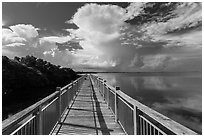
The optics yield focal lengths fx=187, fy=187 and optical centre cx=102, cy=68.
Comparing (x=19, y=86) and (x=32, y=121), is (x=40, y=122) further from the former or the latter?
(x=19, y=86)

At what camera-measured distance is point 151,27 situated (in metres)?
12.3

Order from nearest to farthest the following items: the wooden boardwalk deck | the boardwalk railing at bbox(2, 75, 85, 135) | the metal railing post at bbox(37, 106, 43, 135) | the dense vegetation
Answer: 1. the boardwalk railing at bbox(2, 75, 85, 135)
2. the metal railing post at bbox(37, 106, 43, 135)
3. the wooden boardwalk deck
4. the dense vegetation

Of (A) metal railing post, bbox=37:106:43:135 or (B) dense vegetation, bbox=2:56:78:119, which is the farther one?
(B) dense vegetation, bbox=2:56:78:119

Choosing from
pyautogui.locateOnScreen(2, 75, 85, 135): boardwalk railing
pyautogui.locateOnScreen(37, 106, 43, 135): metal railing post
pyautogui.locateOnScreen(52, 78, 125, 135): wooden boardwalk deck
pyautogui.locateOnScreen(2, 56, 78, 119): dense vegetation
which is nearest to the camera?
pyautogui.locateOnScreen(2, 75, 85, 135): boardwalk railing

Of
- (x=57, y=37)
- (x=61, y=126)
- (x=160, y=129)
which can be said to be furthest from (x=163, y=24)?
(x=160, y=129)

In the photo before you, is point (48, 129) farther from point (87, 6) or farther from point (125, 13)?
point (125, 13)

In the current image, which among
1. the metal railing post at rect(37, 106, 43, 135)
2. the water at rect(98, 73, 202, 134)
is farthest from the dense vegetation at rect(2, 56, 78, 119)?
the metal railing post at rect(37, 106, 43, 135)

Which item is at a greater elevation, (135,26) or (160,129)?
(135,26)

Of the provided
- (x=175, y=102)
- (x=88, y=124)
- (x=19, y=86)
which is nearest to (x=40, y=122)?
(x=88, y=124)

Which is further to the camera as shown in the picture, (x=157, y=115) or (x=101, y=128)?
(x=101, y=128)

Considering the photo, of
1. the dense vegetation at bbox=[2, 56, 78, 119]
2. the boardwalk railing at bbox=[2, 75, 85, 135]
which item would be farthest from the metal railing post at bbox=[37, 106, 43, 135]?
the dense vegetation at bbox=[2, 56, 78, 119]

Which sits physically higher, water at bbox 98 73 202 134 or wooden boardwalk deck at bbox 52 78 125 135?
wooden boardwalk deck at bbox 52 78 125 135

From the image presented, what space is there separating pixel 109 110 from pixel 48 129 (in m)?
3.01

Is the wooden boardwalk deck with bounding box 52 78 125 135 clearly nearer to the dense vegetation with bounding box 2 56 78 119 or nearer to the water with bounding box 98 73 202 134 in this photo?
the water with bounding box 98 73 202 134
